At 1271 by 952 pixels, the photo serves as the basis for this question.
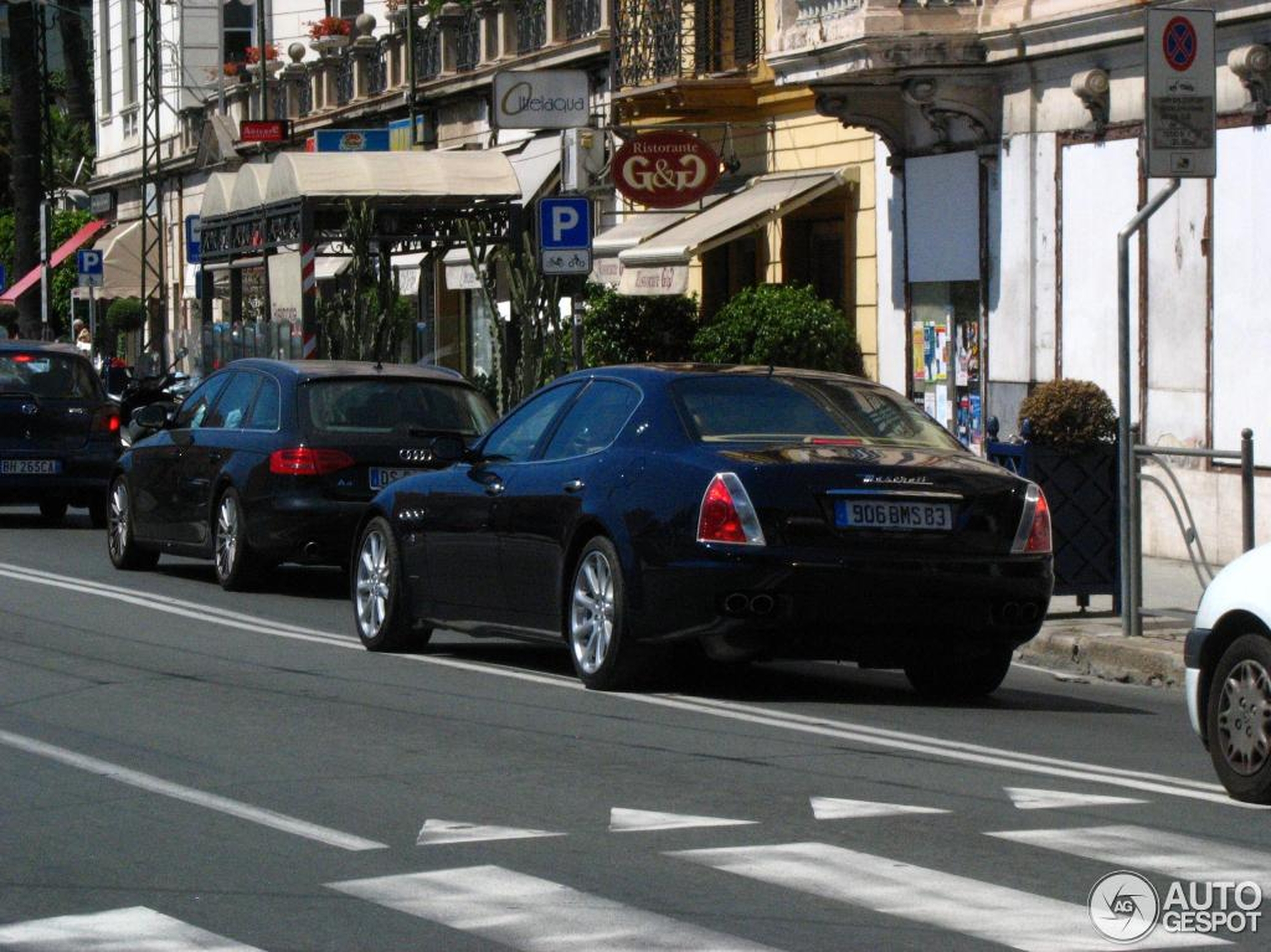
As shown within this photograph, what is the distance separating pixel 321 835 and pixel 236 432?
32.4ft

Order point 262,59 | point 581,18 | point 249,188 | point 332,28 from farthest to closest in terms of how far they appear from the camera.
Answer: point 262,59
point 332,28
point 581,18
point 249,188

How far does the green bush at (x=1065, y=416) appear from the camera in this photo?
1510 cm

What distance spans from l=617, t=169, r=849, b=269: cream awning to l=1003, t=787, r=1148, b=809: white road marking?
58.1 feet

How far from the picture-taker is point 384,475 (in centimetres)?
1653

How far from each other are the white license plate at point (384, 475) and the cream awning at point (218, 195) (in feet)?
50.5

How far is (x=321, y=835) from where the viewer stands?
25.4ft

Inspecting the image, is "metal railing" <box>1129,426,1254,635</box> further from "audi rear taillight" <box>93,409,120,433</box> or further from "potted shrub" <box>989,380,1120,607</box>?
"audi rear taillight" <box>93,409,120,433</box>

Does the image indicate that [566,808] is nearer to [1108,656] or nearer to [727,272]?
[1108,656]

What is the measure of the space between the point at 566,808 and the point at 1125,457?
6.65 meters

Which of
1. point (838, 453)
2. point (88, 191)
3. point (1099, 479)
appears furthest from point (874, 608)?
point (88, 191)

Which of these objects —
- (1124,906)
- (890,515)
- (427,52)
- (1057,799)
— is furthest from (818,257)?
(1124,906)

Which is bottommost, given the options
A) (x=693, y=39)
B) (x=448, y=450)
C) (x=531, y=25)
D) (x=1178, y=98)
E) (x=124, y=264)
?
(x=448, y=450)

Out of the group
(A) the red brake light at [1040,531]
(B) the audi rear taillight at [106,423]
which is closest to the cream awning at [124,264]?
(B) the audi rear taillight at [106,423]

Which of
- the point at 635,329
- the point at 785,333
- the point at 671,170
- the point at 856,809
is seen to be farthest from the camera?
the point at 635,329
